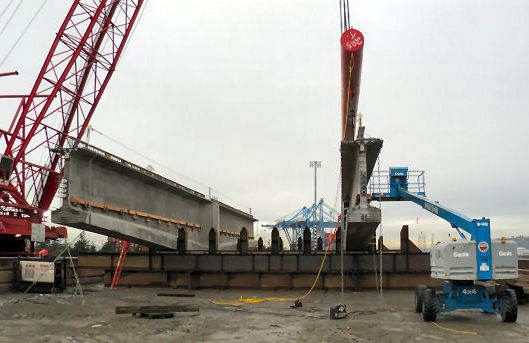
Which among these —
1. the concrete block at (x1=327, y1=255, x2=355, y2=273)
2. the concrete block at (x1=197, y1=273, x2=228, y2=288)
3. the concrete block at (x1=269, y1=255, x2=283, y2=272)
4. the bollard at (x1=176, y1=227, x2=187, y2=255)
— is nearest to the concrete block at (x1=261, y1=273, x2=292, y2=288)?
the concrete block at (x1=269, y1=255, x2=283, y2=272)

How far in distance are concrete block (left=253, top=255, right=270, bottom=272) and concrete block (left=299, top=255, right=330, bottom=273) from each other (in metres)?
1.56

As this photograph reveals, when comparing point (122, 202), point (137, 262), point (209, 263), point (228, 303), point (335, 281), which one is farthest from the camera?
point (137, 262)

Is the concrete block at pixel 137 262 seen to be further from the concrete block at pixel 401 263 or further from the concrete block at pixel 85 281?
the concrete block at pixel 401 263

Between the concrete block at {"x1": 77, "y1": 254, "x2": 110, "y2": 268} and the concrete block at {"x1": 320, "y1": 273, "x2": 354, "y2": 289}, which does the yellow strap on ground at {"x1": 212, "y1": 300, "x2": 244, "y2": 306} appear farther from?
the concrete block at {"x1": 77, "y1": 254, "x2": 110, "y2": 268}

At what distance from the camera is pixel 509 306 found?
39.0 feet

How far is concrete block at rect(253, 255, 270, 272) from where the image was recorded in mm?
19594

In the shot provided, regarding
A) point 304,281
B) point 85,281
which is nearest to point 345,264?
point 304,281

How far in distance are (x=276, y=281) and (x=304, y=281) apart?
4.18 ft

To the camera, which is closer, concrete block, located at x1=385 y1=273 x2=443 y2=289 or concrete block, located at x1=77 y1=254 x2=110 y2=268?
concrete block, located at x1=385 y1=273 x2=443 y2=289

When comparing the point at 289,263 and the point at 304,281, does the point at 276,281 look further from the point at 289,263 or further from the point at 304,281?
the point at 304,281

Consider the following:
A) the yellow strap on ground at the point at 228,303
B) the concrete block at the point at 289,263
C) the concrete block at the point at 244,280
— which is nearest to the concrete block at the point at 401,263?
the concrete block at the point at 289,263

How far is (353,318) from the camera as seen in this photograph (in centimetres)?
1273

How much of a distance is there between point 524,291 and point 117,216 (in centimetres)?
1552

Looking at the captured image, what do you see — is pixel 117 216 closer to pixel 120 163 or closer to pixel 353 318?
pixel 120 163
